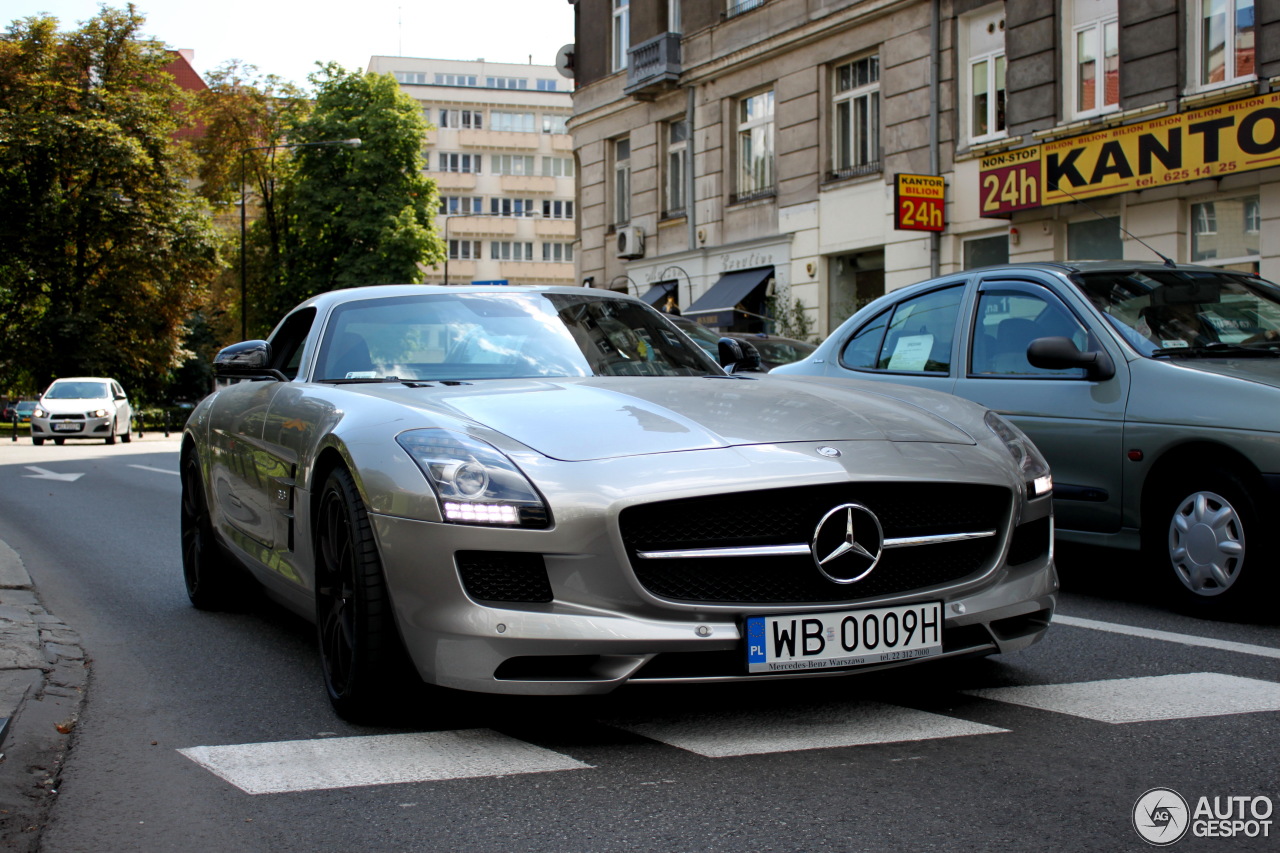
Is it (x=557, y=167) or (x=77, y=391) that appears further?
(x=557, y=167)

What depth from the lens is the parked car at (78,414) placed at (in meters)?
31.1

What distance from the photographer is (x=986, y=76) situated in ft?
70.7

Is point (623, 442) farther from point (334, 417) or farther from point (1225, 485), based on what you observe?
point (1225, 485)

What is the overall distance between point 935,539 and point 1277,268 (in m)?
15.3

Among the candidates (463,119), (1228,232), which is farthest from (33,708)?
(463,119)

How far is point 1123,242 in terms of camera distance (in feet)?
63.1

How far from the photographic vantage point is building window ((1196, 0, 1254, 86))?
56.9 feet

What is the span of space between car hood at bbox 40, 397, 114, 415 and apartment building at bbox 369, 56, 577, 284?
55.0 metres

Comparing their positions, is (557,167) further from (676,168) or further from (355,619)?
(355,619)

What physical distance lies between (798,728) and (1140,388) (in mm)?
3057

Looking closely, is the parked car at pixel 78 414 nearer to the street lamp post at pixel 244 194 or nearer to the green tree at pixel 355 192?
the street lamp post at pixel 244 194

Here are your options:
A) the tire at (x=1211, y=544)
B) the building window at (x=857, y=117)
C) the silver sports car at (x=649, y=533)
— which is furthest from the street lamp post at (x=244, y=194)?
the silver sports car at (x=649, y=533)

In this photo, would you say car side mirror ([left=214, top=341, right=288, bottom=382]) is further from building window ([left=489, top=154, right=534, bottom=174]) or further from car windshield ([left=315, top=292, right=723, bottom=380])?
building window ([left=489, top=154, right=534, bottom=174])

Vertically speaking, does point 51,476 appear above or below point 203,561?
below
